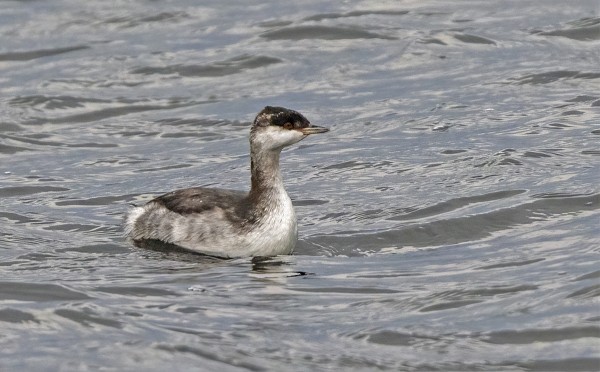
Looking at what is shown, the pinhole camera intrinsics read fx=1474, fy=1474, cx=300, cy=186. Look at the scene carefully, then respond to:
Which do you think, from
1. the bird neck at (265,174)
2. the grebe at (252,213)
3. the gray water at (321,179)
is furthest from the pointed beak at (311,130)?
the gray water at (321,179)

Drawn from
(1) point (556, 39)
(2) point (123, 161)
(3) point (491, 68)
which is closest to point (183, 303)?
(2) point (123, 161)

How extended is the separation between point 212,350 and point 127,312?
113 centimetres

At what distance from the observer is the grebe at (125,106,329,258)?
12273mm

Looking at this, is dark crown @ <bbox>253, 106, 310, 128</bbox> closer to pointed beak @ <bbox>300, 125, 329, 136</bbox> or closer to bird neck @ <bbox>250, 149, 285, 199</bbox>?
pointed beak @ <bbox>300, 125, 329, 136</bbox>

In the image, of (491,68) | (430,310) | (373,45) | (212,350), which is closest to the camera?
(212,350)

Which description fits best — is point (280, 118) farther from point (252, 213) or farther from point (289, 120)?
point (252, 213)

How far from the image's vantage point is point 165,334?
996cm

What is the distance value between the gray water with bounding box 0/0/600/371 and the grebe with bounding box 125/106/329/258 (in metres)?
0.18

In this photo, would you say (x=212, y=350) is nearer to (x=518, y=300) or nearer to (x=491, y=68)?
(x=518, y=300)

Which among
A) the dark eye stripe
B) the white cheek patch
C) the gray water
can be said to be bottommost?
the gray water

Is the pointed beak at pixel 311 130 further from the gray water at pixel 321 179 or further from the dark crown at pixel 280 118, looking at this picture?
the gray water at pixel 321 179

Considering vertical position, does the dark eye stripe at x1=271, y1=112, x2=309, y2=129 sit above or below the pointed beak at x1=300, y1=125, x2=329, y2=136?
above

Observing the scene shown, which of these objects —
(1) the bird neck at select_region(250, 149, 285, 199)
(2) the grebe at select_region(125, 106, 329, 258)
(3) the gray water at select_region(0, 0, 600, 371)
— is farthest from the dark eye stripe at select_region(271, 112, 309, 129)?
(3) the gray water at select_region(0, 0, 600, 371)

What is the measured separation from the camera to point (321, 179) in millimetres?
15219
